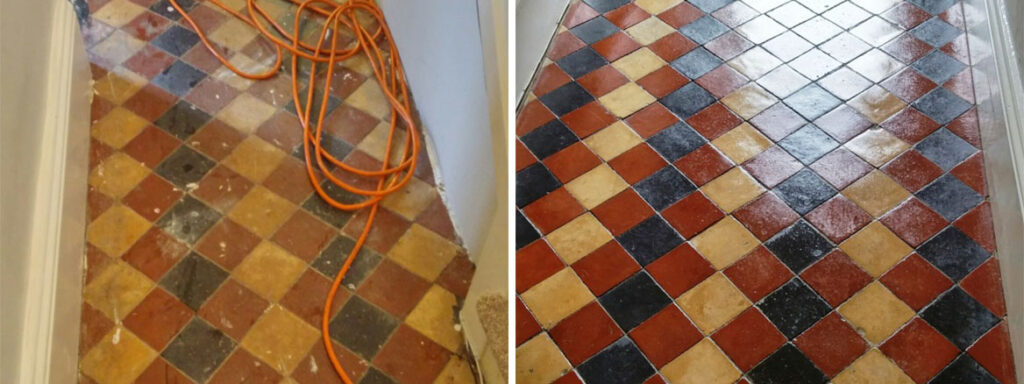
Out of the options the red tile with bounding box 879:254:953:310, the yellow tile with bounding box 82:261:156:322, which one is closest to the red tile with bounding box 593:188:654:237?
the red tile with bounding box 879:254:953:310

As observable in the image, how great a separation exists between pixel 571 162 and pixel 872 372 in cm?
79

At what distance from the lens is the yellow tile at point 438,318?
5.64 ft

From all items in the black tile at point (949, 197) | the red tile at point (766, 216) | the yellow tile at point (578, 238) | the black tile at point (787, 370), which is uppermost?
the black tile at point (949, 197)

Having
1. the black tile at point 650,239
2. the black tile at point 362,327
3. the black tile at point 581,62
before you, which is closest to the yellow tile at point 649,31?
the black tile at point 581,62

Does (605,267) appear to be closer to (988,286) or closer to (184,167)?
(988,286)

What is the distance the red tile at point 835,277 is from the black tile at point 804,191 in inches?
5.4

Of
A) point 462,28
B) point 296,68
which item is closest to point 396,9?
point 296,68

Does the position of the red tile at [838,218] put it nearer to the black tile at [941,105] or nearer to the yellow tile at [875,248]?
the yellow tile at [875,248]

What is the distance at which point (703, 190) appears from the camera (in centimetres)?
198

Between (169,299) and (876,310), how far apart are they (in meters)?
1.45

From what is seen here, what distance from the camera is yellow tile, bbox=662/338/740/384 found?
5.50 feet

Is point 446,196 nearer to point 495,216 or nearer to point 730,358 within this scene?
point 495,216

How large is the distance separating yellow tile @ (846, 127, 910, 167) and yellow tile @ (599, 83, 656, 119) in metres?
0.50

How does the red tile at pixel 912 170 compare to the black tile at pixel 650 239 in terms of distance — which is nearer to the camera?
the black tile at pixel 650 239
